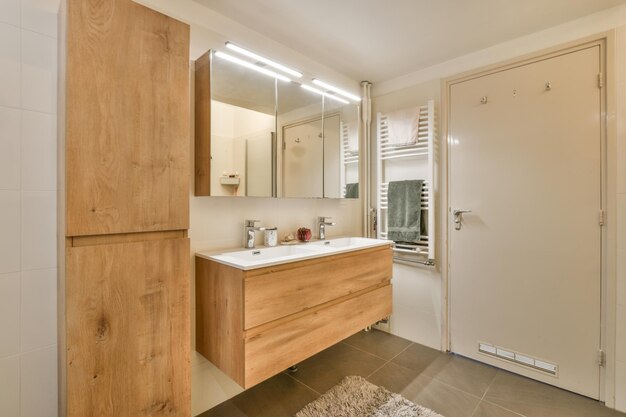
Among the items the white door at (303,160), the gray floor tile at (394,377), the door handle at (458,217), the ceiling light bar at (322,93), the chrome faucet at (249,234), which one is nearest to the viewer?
the chrome faucet at (249,234)

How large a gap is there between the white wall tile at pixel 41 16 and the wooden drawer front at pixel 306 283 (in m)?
1.32

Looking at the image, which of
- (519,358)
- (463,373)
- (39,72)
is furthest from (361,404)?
(39,72)

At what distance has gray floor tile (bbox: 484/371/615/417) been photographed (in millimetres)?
1722

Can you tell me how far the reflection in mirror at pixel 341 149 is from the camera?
2420 mm

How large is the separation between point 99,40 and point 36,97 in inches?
15.2

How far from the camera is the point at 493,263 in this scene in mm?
2182

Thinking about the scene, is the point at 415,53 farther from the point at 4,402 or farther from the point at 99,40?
the point at 4,402

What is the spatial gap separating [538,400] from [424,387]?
0.65 m

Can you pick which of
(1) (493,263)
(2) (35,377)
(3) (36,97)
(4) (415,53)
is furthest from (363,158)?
(2) (35,377)

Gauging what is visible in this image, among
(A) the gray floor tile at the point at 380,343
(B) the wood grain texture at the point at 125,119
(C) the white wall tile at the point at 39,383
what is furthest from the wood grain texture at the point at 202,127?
(A) the gray floor tile at the point at 380,343

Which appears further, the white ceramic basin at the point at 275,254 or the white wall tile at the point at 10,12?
the white ceramic basin at the point at 275,254

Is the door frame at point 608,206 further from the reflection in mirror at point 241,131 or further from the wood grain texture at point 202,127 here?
the wood grain texture at point 202,127

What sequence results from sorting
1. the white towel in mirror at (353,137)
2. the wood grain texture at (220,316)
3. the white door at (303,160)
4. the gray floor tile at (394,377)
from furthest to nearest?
the white towel in mirror at (353,137) → the white door at (303,160) → the gray floor tile at (394,377) → the wood grain texture at (220,316)

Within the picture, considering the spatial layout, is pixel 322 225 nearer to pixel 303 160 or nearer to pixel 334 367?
pixel 303 160
